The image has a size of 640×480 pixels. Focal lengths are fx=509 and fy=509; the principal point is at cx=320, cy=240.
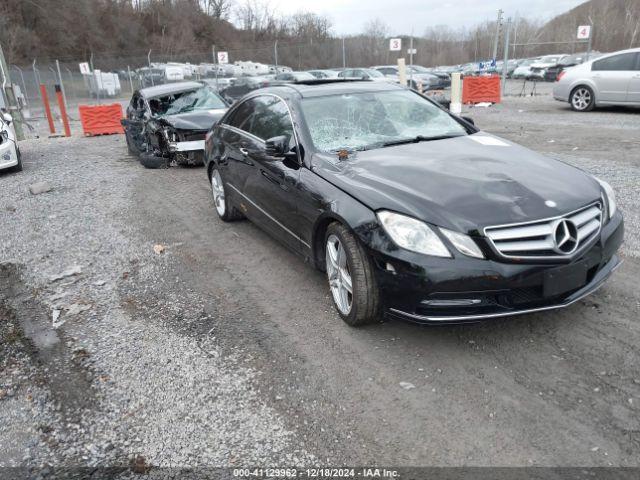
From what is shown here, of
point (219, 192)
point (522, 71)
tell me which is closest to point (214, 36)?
point (522, 71)

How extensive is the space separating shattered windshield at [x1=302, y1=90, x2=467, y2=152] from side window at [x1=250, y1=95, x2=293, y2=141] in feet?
0.69

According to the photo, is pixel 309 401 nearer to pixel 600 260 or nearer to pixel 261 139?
pixel 600 260

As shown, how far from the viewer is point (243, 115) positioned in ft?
18.1

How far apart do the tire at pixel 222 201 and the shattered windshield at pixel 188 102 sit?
4.75m

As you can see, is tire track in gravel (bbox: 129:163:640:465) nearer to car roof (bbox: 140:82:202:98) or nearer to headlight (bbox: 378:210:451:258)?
headlight (bbox: 378:210:451:258)

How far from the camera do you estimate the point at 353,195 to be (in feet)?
11.1

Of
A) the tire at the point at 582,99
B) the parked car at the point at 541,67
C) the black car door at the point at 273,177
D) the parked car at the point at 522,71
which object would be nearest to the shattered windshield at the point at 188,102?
the black car door at the point at 273,177

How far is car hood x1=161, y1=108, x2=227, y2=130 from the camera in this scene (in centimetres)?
966

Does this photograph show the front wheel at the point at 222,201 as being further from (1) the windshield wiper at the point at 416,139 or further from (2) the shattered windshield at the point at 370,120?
(1) the windshield wiper at the point at 416,139

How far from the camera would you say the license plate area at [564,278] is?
2.90 m

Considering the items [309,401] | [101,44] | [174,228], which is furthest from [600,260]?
[101,44]

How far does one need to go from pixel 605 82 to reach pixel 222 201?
12.3 metres

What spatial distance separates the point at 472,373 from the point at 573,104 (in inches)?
571

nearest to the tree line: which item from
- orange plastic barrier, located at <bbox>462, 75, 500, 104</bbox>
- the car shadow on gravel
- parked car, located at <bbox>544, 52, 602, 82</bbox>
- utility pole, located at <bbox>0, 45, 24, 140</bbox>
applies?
parked car, located at <bbox>544, 52, 602, 82</bbox>
